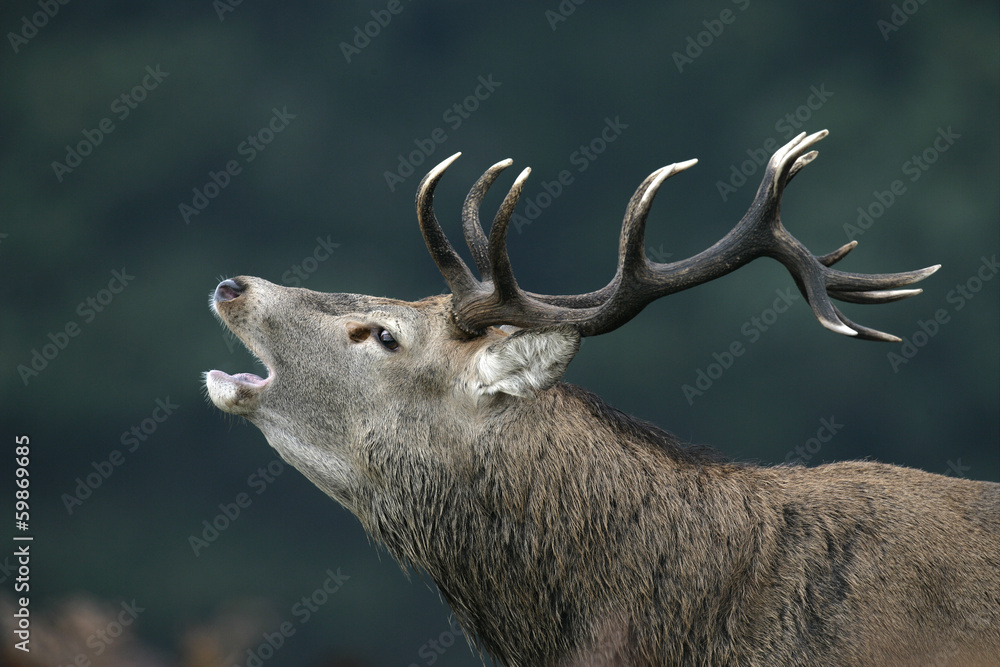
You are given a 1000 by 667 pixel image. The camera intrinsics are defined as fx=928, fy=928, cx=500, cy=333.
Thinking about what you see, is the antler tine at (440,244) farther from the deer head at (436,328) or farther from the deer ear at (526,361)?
the deer ear at (526,361)

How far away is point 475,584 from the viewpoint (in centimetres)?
278

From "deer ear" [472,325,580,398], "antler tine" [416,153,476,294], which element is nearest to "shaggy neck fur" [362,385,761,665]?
"deer ear" [472,325,580,398]

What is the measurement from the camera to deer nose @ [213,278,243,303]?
3.07m

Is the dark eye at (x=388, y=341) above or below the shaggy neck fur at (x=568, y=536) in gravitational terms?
above

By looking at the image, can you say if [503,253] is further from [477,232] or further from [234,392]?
[234,392]

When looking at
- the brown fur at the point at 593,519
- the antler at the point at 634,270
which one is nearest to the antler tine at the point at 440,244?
the antler at the point at 634,270

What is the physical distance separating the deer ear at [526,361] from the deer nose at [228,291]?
0.88 m

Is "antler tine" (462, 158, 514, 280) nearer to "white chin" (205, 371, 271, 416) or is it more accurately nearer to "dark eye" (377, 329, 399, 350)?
"dark eye" (377, 329, 399, 350)

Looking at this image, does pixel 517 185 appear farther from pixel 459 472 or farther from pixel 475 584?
pixel 475 584

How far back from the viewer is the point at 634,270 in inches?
109

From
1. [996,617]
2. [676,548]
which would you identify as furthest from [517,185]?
[996,617]

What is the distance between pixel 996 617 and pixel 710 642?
82 centimetres

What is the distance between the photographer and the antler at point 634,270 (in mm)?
2744

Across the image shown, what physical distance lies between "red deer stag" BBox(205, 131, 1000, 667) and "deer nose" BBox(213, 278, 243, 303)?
0.13m
